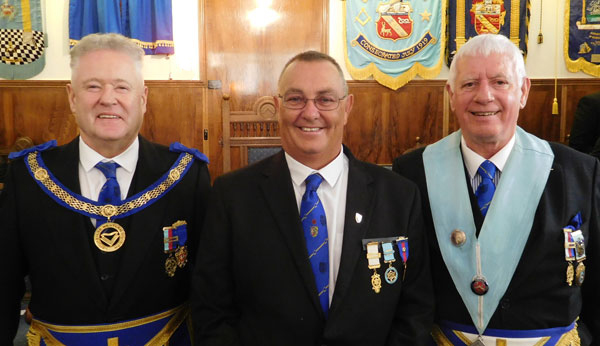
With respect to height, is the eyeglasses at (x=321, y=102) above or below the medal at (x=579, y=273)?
above

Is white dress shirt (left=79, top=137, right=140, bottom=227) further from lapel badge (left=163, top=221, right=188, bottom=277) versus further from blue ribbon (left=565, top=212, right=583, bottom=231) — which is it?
blue ribbon (left=565, top=212, right=583, bottom=231)

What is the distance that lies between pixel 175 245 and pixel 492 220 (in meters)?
1.09

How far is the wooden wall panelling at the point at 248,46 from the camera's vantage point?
225 inches

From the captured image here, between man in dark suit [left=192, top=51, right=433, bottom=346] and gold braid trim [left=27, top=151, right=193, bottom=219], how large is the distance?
10.5 inches

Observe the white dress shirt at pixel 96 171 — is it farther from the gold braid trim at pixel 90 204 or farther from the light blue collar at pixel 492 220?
the light blue collar at pixel 492 220

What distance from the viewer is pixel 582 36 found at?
581 centimetres

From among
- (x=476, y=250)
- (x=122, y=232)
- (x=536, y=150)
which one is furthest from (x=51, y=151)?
(x=536, y=150)

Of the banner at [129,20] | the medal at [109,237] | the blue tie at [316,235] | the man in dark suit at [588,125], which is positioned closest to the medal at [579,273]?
the blue tie at [316,235]

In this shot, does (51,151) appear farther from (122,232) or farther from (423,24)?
(423,24)

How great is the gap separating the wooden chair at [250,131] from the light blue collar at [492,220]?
381 cm

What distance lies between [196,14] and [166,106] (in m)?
1.14

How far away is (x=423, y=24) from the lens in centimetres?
567

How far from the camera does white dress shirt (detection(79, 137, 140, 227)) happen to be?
164cm

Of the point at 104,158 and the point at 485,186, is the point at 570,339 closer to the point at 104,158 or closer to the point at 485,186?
the point at 485,186
